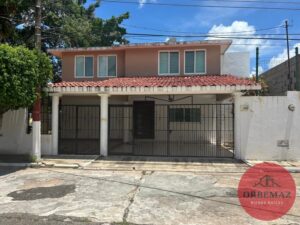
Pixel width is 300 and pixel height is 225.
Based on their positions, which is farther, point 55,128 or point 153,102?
point 153,102

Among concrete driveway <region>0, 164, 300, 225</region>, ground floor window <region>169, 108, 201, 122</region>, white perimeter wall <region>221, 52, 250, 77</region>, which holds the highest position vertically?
white perimeter wall <region>221, 52, 250, 77</region>

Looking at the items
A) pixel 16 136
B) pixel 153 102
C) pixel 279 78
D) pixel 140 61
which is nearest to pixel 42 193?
pixel 16 136

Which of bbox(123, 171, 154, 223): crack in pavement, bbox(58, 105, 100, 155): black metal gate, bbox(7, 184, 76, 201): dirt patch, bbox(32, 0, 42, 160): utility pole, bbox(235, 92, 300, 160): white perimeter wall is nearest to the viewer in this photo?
bbox(123, 171, 154, 223): crack in pavement

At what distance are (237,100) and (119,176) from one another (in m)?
5.90

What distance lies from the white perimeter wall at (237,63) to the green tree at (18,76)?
15.3 meters

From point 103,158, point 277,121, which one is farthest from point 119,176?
point 277,121

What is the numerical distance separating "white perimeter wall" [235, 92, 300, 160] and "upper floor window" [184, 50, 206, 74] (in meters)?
5.76

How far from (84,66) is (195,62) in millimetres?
6694

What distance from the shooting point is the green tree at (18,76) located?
11.3 m

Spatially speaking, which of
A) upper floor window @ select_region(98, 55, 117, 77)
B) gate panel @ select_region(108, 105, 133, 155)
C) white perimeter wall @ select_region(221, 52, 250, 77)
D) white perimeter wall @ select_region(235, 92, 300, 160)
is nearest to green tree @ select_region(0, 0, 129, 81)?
upper floor window @ select_region(98, 55, 117, 77)

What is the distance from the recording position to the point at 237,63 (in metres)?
→ 24.8

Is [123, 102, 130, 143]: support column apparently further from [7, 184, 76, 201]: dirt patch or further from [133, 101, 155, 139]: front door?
[7, 184, 76, 201]: dirt patch

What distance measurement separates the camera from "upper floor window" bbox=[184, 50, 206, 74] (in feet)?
62.5

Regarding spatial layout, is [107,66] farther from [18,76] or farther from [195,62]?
[18,76]
